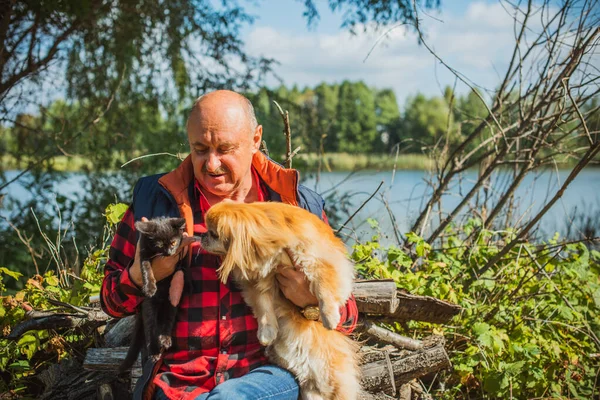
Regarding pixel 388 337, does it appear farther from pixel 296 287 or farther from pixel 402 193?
pixel 402 193

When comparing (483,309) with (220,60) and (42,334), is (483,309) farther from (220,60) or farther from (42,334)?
(220,60)

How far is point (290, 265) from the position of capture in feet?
8.77

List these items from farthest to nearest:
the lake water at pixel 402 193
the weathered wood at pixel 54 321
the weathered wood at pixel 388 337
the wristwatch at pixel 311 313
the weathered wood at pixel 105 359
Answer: the lake water at pixel 402 193, the weathered wood at pixel 388 337, the weathered wood at pixel 54 321, the weathered wood at pixel 105 359, the wristwatch at pixel 311 313

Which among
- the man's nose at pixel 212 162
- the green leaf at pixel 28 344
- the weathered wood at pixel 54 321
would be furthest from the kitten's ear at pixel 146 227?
the green leaf at pixel 28 344

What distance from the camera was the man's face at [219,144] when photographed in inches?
103

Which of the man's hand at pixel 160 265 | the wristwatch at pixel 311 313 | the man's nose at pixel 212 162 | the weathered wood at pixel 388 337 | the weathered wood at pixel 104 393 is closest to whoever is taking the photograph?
the man's hand at pixel 160 265

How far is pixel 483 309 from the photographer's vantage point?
427 centimetres

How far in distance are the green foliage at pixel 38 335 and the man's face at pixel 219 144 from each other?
1497 mm

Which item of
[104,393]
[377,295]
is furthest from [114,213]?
[377,295]

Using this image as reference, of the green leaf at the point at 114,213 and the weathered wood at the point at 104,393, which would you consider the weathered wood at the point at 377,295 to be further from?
the green leaf at the point at 114,213

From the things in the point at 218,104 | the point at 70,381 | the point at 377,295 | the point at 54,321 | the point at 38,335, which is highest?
the point at 218,104

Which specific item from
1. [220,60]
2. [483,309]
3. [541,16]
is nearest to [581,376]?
[483,309]

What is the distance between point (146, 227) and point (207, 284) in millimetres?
520

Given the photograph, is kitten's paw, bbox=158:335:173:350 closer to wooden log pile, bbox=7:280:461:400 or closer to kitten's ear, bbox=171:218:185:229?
kitten's ear, bbox=171:218:185:229
